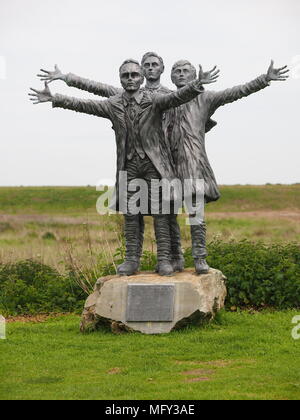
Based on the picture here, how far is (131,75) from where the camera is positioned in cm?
940

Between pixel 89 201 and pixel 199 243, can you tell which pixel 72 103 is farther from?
pixel 89 201

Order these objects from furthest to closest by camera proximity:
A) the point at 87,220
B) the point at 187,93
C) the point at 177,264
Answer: the point at 87,220
the point at 177,264
the point at 187,93

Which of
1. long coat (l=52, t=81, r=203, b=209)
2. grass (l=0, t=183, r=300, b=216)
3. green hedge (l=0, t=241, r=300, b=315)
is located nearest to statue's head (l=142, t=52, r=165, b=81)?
long coat (l=52, t=81, r=203, b=209)

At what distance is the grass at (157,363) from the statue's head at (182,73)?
2999 millimetres

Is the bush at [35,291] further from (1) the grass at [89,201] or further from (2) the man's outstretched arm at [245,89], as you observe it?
(1) the grass at [89,201]

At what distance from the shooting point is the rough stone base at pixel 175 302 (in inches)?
365

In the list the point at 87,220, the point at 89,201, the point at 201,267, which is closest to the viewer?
the point at 201,267

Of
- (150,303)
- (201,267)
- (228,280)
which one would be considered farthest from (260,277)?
(150,303)

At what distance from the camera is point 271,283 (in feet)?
37.7

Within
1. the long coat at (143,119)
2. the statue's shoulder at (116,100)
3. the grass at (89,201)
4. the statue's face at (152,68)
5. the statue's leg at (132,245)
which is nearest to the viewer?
the long coat at (143,119)

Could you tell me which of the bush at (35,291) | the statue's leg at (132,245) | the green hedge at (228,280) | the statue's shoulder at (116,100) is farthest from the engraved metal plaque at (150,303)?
the bush at (35,291)

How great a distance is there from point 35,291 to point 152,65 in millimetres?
4506

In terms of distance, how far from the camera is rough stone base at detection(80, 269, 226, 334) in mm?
9266

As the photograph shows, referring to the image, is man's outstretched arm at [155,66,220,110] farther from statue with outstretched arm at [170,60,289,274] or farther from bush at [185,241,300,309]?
bush at [185,241,300,309]
